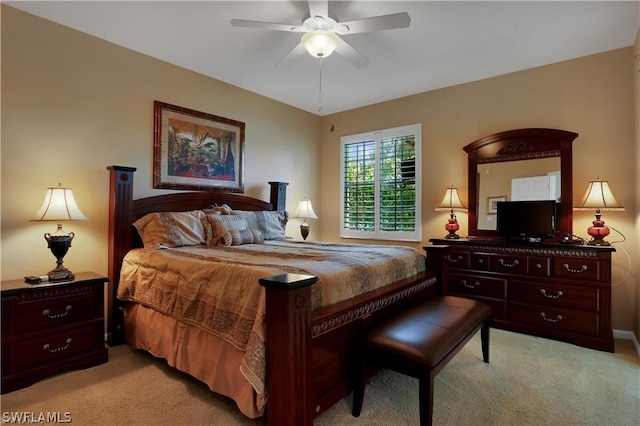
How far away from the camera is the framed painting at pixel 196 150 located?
357 centimetres

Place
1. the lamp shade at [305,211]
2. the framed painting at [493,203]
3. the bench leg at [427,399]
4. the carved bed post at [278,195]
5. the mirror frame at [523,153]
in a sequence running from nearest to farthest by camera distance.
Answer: the bench leg at [427,399] → the mirror frame at [523,153] → the framed painting at [493,203] → the carved bed post at [278,195] → the lamp shade at [305,211]

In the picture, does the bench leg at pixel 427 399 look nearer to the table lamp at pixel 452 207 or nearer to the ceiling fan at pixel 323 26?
the ceiling fan at pixel 323 26

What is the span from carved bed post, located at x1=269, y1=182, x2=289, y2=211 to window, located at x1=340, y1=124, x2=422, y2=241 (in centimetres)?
115

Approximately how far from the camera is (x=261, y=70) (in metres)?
3.83

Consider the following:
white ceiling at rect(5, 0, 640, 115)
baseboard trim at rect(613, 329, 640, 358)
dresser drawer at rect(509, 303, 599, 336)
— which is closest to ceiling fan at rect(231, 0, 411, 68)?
white ceiling at rect(5, 0, 640, 115)

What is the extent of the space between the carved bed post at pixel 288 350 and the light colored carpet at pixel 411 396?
0.39m

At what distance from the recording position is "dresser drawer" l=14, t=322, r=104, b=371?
7.43 feet

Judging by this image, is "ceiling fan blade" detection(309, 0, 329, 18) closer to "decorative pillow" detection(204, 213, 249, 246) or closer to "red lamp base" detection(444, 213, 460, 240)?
"decorative pillow" detection(204, 213, 249, 246)

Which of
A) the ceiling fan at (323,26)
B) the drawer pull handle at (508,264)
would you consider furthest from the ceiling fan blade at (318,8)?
the drawer pull handle at (508,264)

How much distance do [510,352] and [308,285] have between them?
230cm

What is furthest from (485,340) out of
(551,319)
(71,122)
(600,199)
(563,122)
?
(71,122)

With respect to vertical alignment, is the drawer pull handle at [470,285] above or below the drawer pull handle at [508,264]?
below

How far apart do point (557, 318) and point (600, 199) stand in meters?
1.21

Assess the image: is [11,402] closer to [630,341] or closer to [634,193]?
[630,341]
